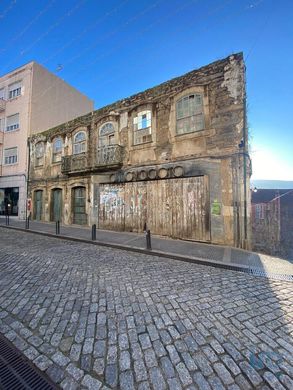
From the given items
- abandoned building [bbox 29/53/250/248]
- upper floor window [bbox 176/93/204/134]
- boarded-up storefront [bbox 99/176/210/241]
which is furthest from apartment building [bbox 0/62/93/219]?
upper floor window [bbox 176/93/204/134]

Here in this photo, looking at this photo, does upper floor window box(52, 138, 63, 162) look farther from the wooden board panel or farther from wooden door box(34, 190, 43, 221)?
the wooden board panel

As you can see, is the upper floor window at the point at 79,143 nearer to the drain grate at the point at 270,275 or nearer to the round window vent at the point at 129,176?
the round window vent at the point at 129,176

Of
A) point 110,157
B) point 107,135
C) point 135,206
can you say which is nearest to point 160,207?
point 135,206

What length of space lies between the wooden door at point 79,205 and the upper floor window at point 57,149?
3.19 metres

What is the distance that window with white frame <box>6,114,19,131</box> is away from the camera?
17131 mm

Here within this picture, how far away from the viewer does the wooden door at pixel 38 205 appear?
14.8m

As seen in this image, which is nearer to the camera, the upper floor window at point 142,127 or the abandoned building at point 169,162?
the abandoned building at point 169,162

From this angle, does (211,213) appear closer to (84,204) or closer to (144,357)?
(144,357)

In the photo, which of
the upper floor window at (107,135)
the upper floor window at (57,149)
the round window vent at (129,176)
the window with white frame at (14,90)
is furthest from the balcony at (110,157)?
the window with white frame at (14,90)

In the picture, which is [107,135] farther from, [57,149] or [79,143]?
[57,149]

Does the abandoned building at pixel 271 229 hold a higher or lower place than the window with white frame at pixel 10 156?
lower

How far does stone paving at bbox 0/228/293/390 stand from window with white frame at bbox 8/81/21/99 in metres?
18.7

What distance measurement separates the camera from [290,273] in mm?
4566

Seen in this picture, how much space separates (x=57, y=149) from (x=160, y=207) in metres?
9.77
